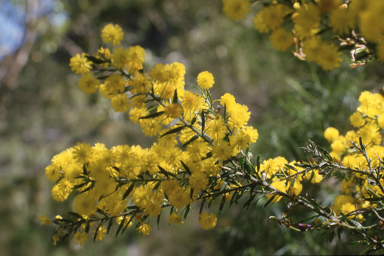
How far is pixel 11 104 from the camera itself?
4383mm

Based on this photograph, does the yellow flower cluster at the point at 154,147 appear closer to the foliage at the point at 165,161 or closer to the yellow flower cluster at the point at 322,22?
the foliage at the point at 165,161

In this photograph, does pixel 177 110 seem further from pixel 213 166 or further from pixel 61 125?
pixel 61 125

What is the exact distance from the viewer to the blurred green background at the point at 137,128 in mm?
1510

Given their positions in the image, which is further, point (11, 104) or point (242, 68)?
point (11, 104)

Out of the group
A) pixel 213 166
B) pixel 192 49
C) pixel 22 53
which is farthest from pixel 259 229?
pixel 192 49

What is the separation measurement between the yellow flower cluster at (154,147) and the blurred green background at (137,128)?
1.02 m

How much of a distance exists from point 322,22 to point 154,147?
0.36 meters

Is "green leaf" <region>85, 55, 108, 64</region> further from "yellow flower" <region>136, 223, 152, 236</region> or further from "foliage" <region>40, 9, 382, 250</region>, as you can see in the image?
"yellow flower" <region>136, 223, 152, 236</region>

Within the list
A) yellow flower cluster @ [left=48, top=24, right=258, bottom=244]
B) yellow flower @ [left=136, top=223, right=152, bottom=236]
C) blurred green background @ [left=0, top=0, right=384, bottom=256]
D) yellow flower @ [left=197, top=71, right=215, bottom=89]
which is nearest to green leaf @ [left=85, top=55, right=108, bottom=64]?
yellow flower cluster @ [left=48, top=24, right=258, bottom=244]

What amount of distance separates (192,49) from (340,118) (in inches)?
134

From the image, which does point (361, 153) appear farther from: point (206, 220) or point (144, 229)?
point (144, 229)

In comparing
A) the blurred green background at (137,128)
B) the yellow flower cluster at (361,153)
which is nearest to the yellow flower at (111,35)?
the yellow flower cluster at (361,153)

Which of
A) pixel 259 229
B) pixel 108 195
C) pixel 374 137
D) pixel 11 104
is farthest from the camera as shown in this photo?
pixel 11 104

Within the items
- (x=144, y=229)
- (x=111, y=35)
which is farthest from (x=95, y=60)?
(x=144, y=229)
